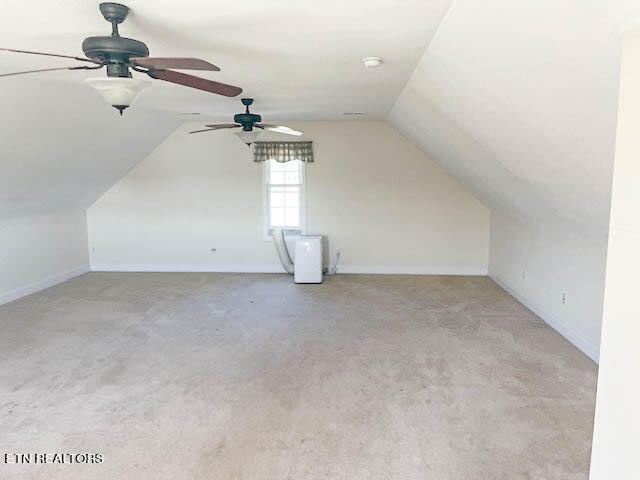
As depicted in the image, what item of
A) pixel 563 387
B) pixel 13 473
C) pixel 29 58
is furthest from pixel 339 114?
pixel 13 473

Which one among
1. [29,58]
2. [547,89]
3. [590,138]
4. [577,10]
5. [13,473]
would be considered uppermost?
[29,58]

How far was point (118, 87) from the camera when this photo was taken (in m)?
2.02

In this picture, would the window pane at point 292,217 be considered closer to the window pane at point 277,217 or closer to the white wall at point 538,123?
the window pane at point 277,217

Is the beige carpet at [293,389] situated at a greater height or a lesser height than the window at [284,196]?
lesser

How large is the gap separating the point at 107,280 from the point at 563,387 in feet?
18.4

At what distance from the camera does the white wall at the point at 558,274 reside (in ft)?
11.8

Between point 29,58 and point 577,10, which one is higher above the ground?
point 29,58

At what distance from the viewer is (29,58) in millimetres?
2885

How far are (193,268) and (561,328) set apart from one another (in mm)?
4879

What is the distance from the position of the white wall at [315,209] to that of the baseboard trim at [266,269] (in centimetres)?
1

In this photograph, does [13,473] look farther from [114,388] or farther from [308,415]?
[308,415]

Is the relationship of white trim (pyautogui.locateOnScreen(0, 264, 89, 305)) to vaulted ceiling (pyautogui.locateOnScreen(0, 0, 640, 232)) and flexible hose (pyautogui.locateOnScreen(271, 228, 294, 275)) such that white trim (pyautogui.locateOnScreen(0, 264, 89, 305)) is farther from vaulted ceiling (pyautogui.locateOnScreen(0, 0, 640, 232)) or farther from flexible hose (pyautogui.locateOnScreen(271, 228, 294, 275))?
flexible hose (pyautogui.locateOnScreen(271, 228, 294, 275))

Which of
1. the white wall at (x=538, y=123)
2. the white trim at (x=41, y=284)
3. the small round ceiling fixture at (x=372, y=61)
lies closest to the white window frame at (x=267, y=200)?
the white wall at (x=538, y=123)

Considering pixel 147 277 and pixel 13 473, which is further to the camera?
pixel 147 277
